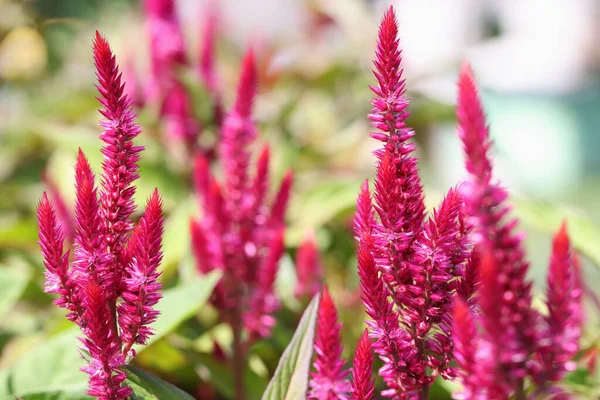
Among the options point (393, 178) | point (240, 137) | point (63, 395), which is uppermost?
point (240, 137)

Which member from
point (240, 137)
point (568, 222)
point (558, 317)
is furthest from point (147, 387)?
point (568, 222)

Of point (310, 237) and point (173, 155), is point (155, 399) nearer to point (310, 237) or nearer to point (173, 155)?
point (310, 237)

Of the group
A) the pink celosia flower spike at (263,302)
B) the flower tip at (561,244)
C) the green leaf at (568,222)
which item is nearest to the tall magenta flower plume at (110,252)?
the flower tip at (561,244)

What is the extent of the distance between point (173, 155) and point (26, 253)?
34 cm

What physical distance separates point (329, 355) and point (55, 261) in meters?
0.19

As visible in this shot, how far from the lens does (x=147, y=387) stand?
47 centimetres

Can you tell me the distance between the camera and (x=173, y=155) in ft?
4.58

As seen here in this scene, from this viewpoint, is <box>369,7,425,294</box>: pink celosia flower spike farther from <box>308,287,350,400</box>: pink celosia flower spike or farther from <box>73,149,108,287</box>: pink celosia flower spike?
<box>73,149,108,287</box>: pink celosia flower spike

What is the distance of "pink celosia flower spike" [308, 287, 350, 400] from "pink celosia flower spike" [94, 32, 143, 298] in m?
0.14

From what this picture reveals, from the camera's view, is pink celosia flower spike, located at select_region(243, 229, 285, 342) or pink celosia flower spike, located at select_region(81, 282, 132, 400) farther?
pink celosia flower spike, located at select_region(243, 229, 285, 342)

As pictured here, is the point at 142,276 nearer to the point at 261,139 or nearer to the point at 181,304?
the point at 181,304

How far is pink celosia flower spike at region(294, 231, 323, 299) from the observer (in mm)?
893

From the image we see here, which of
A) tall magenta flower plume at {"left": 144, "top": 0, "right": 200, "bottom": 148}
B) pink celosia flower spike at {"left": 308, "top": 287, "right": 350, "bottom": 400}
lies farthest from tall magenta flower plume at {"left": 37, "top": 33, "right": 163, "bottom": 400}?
tall magenta flower plume at {"left": 144, "top": 0, "right": 200, "bottom": 148}

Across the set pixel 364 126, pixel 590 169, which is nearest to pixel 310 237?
pixel 364 126
